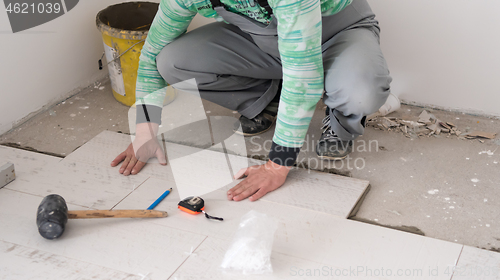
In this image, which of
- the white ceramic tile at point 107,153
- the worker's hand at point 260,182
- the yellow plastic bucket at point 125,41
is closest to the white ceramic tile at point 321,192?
the worker's hand at point 260,182

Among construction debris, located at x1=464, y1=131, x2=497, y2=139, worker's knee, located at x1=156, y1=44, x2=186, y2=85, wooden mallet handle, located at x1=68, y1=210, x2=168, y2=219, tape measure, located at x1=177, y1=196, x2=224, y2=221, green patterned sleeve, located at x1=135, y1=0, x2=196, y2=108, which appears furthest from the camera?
construction debris, located at x1=464, y1=131, x2=497, y2=139

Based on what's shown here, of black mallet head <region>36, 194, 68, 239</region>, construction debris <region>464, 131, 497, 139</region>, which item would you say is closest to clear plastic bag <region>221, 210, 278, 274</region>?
black mallet head <region>36, 194, 68, 239</region>

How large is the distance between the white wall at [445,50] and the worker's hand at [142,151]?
128 cm

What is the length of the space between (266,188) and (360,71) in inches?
21.8

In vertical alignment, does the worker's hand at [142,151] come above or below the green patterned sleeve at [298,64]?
below

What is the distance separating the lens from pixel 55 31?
2254 mm

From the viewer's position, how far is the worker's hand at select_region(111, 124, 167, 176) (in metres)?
1.76

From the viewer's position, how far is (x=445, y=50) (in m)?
2.15

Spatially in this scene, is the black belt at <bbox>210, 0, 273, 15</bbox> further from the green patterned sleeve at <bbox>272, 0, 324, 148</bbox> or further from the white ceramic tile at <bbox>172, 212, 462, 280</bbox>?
the white ceramic tile at <bbox>172, 212, 462, 280</bbox>

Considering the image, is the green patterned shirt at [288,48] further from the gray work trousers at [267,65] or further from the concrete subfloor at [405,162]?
the concrete subfloor at [405,162]

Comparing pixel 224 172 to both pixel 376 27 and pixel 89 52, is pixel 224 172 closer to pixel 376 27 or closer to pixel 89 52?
pixel 376 27

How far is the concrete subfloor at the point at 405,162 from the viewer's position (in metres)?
1.50

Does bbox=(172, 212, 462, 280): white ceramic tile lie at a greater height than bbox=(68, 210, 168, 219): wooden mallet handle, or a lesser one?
lesser

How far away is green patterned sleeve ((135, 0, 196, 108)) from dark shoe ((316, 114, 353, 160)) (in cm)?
72
